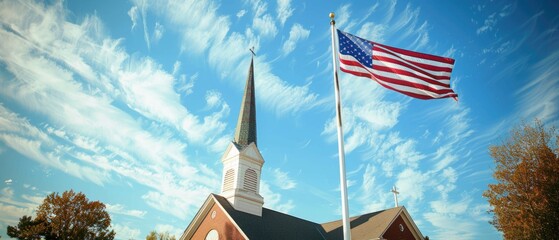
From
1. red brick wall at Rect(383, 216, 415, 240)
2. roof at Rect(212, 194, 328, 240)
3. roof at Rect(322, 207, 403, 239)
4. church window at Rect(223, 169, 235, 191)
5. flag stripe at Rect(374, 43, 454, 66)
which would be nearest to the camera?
flag stripe at Rect(374, 43, 454, 66)

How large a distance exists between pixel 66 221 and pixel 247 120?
1077 inches

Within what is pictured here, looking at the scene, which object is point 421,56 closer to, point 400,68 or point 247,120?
point 400,68

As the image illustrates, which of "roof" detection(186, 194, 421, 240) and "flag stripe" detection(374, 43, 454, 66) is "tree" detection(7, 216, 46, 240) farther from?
"flag stripe" detection(374, 43, 454, 66)

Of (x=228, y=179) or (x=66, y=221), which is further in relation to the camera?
(x=66, y=221)

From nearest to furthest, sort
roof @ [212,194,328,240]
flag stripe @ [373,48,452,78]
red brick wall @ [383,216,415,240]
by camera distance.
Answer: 1. flag stripe @ [373,48,452,78]
2. roof @ [212,194,328,240]
3. red brick wall @ [383,216,415,240]

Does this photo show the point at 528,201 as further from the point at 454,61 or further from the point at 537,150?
the point at 454,61

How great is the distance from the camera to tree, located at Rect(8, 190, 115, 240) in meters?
37.4

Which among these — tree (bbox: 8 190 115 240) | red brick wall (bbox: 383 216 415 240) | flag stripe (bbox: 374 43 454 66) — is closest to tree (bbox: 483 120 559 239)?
red brick wall (bbox: 383 216 415 240)

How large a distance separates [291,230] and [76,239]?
27.7m

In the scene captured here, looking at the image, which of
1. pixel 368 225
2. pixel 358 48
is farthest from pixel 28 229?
pixel 358 48

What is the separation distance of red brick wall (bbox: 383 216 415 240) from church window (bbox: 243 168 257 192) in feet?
38.5

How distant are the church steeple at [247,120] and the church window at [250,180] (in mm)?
2545

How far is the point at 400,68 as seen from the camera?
12.2 m

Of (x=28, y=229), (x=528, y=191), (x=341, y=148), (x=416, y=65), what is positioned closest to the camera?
(x=341, y=148)
